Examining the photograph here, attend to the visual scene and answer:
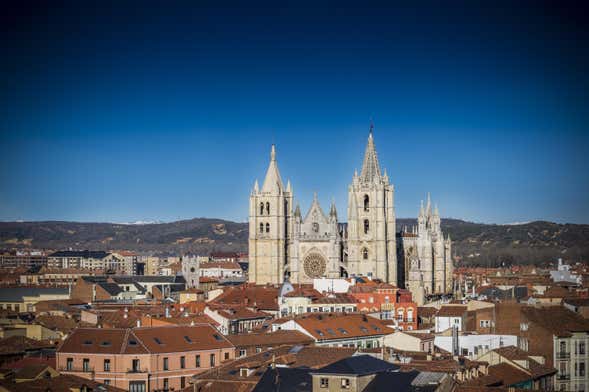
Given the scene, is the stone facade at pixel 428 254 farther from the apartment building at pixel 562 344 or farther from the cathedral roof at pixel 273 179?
the apartment building at pixel 562 344

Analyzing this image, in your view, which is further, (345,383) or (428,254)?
(428,254)

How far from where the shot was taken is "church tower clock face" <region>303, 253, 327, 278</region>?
361 ft

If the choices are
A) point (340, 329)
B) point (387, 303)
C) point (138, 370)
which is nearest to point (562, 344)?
point (340, 329)

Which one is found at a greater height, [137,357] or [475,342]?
[475,342]

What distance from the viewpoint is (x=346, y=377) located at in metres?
37.7

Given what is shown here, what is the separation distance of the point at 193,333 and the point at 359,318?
14924 mm

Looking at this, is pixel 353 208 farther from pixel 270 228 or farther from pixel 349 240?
pixel 270 228

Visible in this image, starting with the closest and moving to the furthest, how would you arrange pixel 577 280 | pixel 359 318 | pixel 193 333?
pixel 193 333 → pixel 359 318 → pixel 577 280

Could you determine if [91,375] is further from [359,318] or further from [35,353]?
[359,318]

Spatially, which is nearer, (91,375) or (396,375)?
(396,375)

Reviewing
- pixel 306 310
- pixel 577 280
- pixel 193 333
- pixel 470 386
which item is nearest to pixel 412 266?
pixel 577 280

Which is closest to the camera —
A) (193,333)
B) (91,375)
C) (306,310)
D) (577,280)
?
(91,375)

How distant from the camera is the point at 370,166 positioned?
111 metres

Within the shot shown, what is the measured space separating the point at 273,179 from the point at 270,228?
4856 mm
